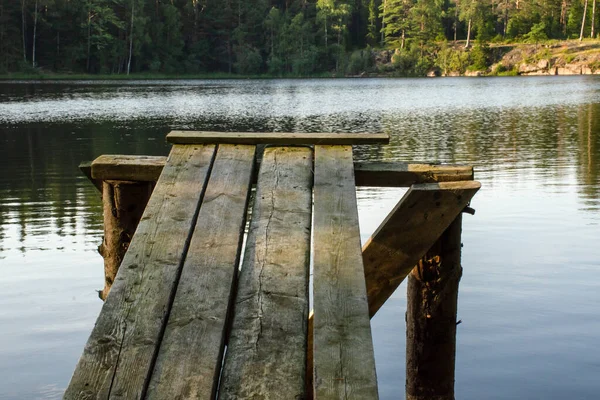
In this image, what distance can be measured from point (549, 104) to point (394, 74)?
64.2 m

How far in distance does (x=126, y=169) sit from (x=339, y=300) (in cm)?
184

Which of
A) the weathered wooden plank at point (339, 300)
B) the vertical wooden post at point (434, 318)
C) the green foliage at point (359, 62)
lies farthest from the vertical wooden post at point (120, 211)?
the green foliage at point (359, 62)

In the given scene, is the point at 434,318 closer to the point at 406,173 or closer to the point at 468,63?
the point at 406,173

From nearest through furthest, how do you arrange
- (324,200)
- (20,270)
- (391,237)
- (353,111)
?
(324,200), (391,237), (20,270), (353,111)

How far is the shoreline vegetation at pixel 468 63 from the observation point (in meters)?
86.4

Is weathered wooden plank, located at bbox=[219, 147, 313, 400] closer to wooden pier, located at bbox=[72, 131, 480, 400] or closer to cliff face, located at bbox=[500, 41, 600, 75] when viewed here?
wooden pier, located at bbox=[72, 131, 480, 400]

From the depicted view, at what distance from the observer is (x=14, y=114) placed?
1334 inches

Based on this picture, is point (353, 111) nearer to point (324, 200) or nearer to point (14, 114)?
point (14, 114)

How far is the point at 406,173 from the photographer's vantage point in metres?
A: 4.18


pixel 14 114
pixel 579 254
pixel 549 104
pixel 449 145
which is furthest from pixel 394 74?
pixel 579 254

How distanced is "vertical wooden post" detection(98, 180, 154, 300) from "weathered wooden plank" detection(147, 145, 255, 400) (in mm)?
642

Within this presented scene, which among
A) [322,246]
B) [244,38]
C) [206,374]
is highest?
[244,38]

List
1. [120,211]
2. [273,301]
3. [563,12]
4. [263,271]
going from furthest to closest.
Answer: [563,12]
[120,211]
[263,271]
[273,301]

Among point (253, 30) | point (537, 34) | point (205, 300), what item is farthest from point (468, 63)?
point (205, 300)
